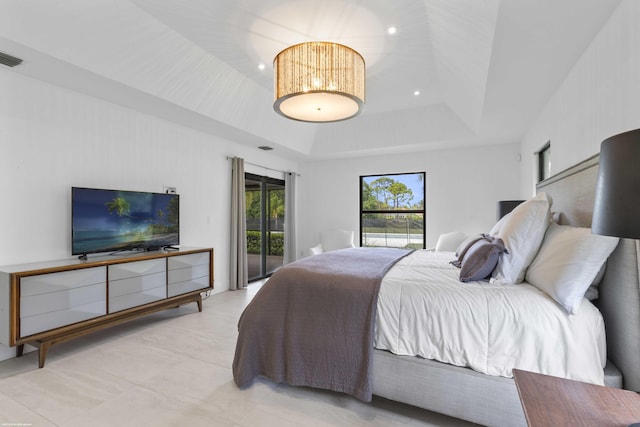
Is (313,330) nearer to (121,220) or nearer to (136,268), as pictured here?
(136,268)

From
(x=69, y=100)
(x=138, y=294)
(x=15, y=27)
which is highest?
(x=15, y=27)

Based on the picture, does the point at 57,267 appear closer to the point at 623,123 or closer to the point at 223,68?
the point at 223,68

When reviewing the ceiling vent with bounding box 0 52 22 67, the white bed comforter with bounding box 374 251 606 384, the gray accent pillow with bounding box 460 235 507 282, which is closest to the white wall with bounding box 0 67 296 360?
the ceiling vent with bounding box 0 52 22 67

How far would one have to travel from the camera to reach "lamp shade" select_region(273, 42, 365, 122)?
2.30m

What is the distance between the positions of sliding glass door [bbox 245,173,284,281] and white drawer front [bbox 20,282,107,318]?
2838 mm

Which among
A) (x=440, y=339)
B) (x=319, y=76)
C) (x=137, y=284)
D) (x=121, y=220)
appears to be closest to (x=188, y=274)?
(x=137, y=284)

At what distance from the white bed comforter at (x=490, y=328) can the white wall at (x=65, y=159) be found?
311cm

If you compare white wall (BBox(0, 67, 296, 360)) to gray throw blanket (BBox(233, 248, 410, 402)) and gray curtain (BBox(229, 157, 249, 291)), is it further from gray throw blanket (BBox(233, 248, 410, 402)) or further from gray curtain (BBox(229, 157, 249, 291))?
gray throw blanket (BBox(233, 248, 410, 402))

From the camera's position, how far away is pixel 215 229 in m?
4.66

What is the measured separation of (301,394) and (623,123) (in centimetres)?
245

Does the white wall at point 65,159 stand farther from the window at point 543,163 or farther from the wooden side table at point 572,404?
the window at point 543,163

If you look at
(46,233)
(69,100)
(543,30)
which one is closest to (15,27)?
(69,100)

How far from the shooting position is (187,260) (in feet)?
12.0

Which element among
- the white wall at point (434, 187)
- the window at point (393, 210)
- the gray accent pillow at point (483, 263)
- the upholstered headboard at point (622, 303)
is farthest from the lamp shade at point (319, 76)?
the window at point (393, 210)
